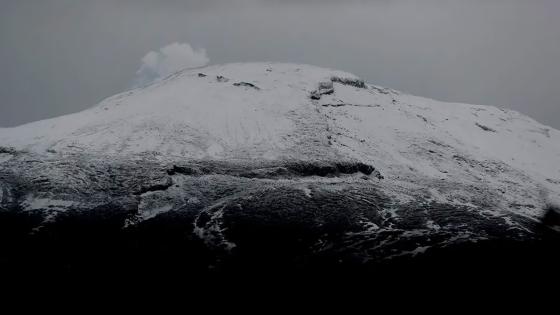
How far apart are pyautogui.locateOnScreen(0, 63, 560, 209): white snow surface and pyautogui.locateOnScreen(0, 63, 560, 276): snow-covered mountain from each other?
0.84ft

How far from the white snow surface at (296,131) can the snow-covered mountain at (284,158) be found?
0.26 meters

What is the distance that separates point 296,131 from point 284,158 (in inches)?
353

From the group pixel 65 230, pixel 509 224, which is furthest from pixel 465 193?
pixel 65 230

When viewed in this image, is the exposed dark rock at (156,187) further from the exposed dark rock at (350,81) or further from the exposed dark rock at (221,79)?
the exposed dark rock at (350,81)

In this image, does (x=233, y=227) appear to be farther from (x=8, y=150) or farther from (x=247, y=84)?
(x=247, y=84)

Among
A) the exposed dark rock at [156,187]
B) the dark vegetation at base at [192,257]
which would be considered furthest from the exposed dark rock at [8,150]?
the exposed dark rock at [156,187]

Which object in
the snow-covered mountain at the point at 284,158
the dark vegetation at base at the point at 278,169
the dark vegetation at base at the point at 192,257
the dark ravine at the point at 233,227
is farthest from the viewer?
the dark vegetation at base at the point at 278,169

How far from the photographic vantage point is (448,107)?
8812 cm

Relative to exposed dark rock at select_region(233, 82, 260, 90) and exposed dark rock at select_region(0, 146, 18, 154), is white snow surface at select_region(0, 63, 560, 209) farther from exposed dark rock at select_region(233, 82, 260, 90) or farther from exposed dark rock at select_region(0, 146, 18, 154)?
exposed dark rock at select_region(0, 146, 18, 154)

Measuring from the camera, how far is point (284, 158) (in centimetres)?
5241

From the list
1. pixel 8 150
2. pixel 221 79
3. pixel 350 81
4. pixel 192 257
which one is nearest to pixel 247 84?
pixel 221 79

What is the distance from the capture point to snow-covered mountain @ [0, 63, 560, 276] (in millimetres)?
42062

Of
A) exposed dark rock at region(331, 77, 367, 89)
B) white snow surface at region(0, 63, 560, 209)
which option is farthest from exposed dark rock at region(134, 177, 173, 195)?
exposed dark rock at region(331, 77, 367, 89)

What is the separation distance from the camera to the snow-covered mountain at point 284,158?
42062 mm
